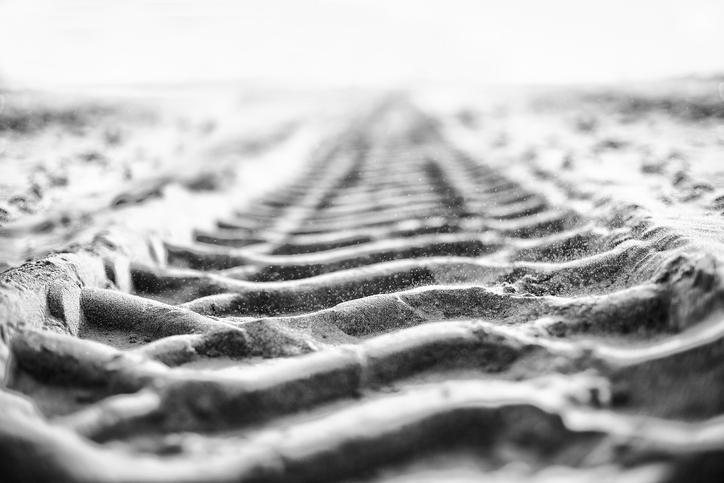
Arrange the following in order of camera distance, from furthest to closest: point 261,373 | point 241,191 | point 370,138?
1. point 370,138
2. point 241,191
3. point 261,373

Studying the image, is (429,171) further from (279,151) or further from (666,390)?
(666,390)

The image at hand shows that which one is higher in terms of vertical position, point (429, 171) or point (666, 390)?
point (429, 171)

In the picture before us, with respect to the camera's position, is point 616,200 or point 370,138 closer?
point 616,200

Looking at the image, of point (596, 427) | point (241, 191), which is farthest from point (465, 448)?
point (241, 191)

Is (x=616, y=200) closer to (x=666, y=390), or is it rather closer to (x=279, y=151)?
(x=666, y=390)

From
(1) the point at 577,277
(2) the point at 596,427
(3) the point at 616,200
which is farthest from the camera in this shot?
(3) the point at 616,200

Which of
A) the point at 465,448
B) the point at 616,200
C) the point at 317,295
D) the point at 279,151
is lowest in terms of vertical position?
the point at 465,448

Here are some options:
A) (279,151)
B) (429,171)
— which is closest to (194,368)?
(429,171)
